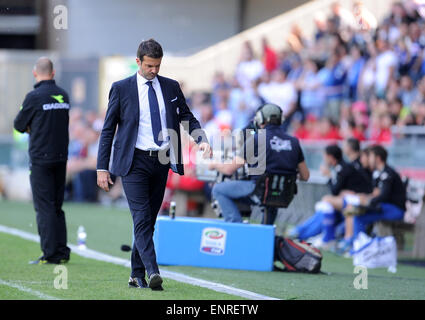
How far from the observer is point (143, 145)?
805cm

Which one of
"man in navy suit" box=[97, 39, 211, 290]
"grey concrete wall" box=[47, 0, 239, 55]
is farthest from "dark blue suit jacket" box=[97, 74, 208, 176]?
"grey concrete wall" box=[47, 0, 239, 55]

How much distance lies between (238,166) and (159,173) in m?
2.89

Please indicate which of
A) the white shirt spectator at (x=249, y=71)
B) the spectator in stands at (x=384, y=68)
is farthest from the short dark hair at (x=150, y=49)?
the white shirt spectator at (x=249, y=71)

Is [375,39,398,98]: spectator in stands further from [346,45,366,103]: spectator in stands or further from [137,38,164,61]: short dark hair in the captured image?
[137,38,164,61]: short dark hair

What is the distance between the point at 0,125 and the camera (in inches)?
969

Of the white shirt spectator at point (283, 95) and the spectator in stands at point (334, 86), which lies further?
the white shirt spectator at point (283, 95)

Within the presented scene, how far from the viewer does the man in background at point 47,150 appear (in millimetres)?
10031

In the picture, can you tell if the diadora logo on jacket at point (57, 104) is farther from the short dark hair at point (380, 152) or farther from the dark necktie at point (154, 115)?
the short dark hair at point (380, 152)

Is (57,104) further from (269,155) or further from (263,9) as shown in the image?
(263,9)

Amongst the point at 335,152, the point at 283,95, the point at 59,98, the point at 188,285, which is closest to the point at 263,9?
the point at 283,95

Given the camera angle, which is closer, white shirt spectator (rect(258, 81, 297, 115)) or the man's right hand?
the man's right hand

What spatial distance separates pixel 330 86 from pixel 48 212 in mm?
9615

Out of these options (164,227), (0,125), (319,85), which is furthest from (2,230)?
(0,125)

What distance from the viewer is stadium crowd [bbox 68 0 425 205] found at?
53.7 ft
